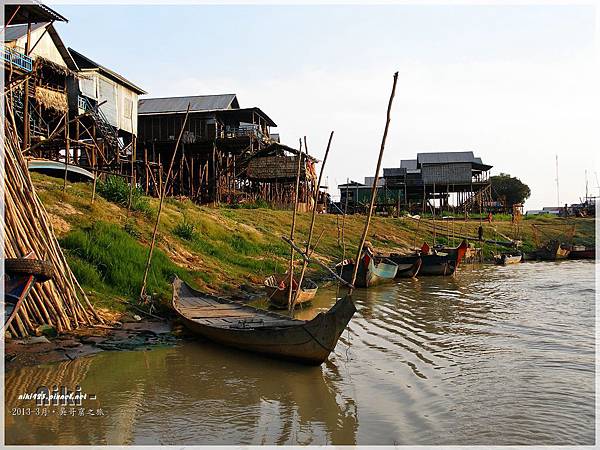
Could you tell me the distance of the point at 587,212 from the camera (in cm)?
5597

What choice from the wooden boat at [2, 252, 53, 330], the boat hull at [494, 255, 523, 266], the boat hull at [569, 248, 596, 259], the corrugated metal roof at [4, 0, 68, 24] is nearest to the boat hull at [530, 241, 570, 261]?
the boat hull at [569, 248, 596, 259]

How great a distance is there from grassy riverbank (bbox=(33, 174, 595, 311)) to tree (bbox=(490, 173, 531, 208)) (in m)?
45.4

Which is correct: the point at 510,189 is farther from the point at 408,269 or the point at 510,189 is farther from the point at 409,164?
the point at 408,269

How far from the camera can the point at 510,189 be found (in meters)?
67.2

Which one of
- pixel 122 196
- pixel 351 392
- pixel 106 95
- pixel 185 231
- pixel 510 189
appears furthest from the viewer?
pixel 510 189

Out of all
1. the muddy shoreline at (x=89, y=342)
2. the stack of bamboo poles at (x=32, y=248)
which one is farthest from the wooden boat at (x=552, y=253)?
the stack of bamboo poles at (x=32, y=248)

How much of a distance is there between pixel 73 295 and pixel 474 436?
757cm

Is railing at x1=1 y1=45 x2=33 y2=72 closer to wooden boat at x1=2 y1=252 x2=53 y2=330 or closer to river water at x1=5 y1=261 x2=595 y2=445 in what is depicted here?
wooden boat at x1=2 y1=252 x2=53 y2=330

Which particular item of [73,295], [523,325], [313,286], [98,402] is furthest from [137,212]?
[523,325]

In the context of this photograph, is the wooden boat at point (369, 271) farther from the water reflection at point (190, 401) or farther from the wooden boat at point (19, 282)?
the wooden boat at point (19, 282)

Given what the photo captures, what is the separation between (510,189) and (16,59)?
61438 mm

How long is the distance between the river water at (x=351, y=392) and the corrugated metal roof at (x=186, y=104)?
24826 millimetres

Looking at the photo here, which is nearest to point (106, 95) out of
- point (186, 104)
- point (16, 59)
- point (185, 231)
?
point (186, 104)

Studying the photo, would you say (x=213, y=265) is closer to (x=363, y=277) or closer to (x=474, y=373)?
(x=363, y=277)
